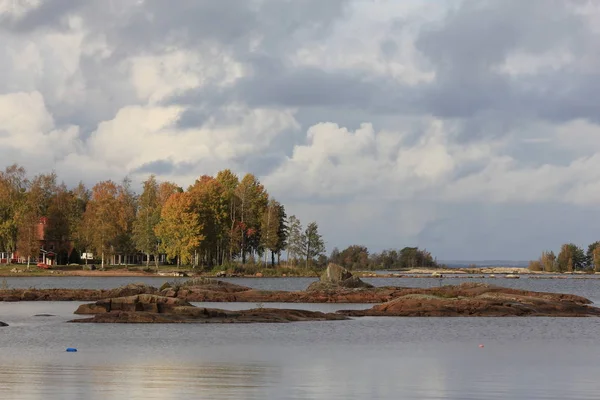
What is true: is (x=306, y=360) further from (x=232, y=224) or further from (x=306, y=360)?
(x=232, y=224)

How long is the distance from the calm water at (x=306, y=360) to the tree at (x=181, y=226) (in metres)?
67.5

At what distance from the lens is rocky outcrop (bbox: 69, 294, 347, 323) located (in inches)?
1893

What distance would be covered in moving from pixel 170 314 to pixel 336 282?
27.7 meters

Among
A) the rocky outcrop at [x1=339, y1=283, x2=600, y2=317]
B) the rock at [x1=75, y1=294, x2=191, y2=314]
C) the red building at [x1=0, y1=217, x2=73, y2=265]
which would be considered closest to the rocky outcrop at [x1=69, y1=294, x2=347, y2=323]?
the rock at [x1=75, y1=294, x2=191, y2=314]

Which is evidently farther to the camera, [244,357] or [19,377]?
[244,357]

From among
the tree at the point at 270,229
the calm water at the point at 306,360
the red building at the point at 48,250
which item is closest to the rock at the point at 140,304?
the calm water at the point at 306,360

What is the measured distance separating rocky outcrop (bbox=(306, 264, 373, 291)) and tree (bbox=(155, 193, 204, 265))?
155 feet

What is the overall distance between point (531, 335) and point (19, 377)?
1038 inches

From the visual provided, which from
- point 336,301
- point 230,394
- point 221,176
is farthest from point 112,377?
point 221,176

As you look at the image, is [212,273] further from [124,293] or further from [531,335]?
[531,335]

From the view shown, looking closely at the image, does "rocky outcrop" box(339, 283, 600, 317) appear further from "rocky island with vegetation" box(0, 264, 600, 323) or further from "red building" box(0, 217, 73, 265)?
"red building" box(0, 217, 73, 265)

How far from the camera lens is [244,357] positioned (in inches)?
1341

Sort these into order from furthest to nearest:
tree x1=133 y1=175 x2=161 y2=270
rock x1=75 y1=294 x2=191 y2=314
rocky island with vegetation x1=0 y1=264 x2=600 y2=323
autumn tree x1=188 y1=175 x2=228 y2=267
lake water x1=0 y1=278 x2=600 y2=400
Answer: tree x1=133 y1=175 x2=161 y2=270, autumn tree x1=188 y1=175 x2=228 y2=267, rock x1=75 y1=294 x2=191 y2=314, rocky island with vegetation x1=0 y1=264 x2=600 y2=323, lake water x1=0 y1=278 x2=600 y2=400

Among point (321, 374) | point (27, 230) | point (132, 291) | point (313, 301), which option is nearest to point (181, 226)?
point (27, 230)
